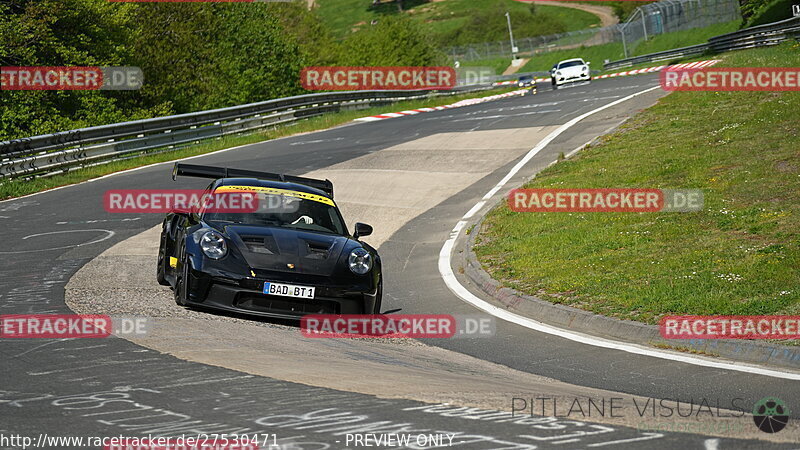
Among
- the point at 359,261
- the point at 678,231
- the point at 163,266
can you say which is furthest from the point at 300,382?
the point at 678,231

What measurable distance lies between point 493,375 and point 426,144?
730 inches

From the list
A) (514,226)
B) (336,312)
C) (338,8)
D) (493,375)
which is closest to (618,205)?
(514,226)

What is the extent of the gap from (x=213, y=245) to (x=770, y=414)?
544 cm

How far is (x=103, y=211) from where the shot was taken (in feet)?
60.6

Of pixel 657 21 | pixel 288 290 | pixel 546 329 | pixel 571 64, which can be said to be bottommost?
pixel 546 329

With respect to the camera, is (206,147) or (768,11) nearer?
(206,147)

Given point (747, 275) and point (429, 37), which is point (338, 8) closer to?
point (429, 37)

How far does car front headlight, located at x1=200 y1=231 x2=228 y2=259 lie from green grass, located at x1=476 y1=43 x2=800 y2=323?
3724 mm

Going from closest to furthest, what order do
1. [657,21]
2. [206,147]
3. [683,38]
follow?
[206,147], [683,38], [657,21]

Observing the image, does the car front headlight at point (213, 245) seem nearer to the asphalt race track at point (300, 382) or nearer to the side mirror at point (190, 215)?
the asphalt race track at point (300, 382)

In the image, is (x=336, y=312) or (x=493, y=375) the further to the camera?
(x=336, y=312)

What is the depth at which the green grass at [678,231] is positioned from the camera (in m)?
10.1

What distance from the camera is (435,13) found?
5443 inches

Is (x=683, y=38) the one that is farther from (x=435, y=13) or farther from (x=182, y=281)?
(x=435, y=13)
